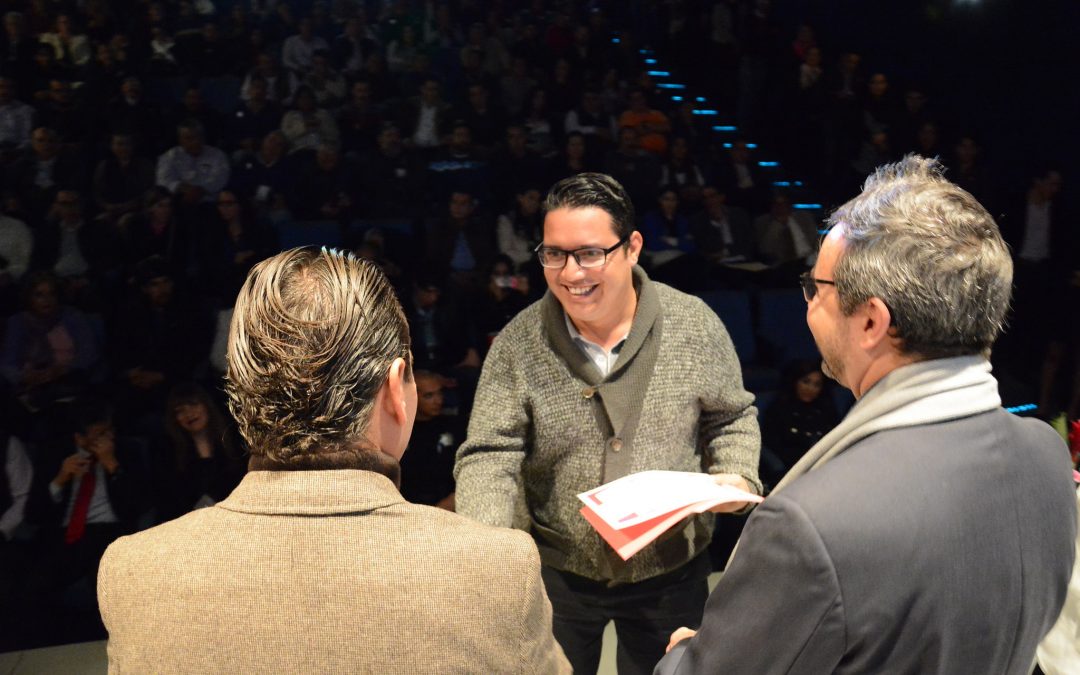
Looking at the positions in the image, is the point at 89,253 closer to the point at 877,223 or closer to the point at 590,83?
the point at 590,83

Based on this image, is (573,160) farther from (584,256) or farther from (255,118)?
(584,256)

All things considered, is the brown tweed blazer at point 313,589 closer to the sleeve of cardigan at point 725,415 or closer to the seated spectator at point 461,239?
the sleeve of cardigan at point 725,415

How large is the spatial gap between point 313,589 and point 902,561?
591 millimetres

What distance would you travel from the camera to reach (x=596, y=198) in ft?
6.18

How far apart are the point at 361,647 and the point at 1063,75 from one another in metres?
6.61

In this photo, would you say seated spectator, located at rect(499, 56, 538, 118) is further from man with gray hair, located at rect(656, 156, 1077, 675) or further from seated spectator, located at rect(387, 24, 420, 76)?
man with gray hair, located at rect(656, 156, 1077, 675)

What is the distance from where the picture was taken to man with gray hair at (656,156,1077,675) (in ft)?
3.15

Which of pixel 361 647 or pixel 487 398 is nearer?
pixel 361 647

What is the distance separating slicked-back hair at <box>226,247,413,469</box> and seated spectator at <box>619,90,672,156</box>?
6.11m

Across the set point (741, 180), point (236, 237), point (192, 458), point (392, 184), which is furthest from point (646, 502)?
point (741, 180)

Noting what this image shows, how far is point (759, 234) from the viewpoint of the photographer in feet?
19.9

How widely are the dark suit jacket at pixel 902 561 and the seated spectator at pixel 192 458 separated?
2917 mm

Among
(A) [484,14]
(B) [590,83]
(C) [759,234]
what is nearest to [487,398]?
(C) [759,234]

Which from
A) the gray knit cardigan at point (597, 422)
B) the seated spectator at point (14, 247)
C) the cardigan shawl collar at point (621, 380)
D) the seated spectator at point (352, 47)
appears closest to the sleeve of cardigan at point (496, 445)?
the gray knit cardigan at point (597, 422)
